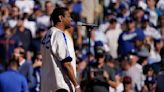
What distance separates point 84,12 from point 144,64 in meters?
4.43

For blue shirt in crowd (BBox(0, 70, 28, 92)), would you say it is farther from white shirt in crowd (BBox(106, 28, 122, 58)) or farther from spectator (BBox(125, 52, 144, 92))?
white shirt in crowd (BBox(106, 28, 122, 58))

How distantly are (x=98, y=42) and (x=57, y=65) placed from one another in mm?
7998

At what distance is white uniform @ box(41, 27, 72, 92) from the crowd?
3310 mm

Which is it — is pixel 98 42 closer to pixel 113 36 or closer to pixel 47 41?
pixel 113 36

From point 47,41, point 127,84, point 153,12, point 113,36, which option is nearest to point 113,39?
point 113,36

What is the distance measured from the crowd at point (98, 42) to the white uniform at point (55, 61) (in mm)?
3310

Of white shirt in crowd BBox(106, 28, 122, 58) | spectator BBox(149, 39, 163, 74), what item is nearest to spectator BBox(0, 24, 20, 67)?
white shirt in crowd BBox(106, 28, 122, 58)

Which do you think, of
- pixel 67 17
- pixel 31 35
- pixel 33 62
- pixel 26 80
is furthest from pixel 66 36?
pixel 31 35

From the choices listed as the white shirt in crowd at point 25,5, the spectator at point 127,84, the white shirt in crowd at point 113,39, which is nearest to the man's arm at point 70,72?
the spectator at point 127,84

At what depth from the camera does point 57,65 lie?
32.3 ft

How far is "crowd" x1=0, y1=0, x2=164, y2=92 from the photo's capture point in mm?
14633

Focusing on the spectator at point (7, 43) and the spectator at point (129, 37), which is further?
the spectator at point (7, 43)

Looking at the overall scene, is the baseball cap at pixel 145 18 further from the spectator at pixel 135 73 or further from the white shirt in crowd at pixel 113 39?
the spectator at pixel 135 73

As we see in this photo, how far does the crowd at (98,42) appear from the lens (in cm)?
1463
